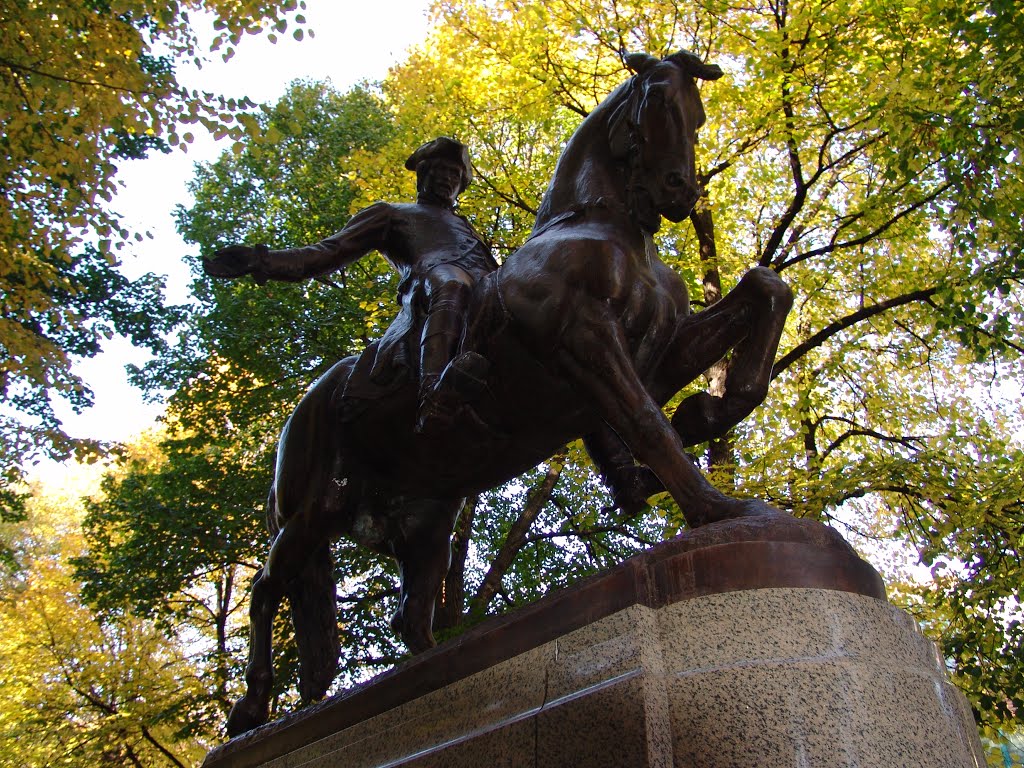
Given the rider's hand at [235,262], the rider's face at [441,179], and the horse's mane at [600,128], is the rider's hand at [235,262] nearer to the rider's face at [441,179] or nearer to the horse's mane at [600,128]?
the rider's face at [441,179]

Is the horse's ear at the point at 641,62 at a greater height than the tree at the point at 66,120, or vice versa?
the tree at the point at 66,120

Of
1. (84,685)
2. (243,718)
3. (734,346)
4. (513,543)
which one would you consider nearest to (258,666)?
(243,718)

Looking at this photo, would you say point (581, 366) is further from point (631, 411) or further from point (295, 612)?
point (295, 612)

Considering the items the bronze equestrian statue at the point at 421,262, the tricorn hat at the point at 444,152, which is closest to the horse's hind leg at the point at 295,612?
the bronze equestrian statue at the point at 421,262

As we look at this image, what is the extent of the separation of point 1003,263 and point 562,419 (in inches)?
247

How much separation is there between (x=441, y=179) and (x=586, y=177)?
1368mm

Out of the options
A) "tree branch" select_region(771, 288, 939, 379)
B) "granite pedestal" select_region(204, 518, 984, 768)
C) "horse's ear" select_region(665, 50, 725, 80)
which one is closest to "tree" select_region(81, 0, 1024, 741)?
"tree branch" select_region(771, 288, 939, 379)

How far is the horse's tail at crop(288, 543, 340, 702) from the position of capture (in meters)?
5.00

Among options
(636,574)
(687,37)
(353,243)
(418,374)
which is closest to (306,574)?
(418,374)

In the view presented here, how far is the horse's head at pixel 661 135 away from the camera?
378 cm

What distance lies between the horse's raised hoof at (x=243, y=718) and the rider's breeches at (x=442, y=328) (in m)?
2.31

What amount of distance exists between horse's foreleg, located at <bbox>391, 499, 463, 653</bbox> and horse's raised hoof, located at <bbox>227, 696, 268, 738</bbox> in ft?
2.96

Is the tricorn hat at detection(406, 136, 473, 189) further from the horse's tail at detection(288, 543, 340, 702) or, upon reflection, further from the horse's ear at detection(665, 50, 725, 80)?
the horse's tail at detection(288, 543, 340, 702)

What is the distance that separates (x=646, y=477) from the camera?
3857 mm
